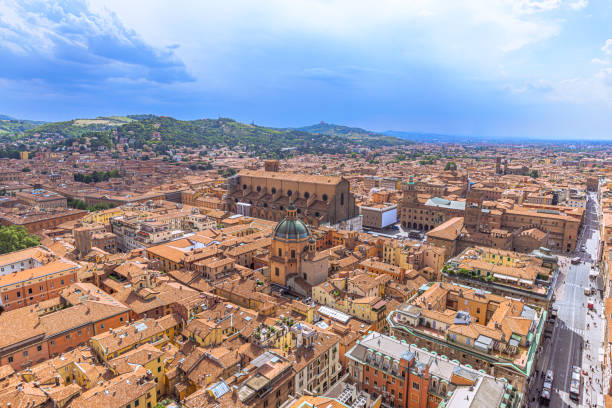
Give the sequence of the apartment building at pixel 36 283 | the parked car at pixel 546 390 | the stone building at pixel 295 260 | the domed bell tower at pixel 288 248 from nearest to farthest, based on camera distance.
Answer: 1. the parked car at pixel 546 390
2. the apartment building at pixel 36 283
3. the stone building at pixel 295 260
4. the domed bell tower at pixel 288 248

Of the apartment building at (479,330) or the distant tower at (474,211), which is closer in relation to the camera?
the apartment building at (479,330)

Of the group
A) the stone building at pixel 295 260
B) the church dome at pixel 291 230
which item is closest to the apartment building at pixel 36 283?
the stone building at pixel 295 260

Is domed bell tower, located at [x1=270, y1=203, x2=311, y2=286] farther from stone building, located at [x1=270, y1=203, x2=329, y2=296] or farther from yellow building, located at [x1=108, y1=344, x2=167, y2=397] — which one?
yellow building, located at [x1=108, y1=344, x2=167, y2=397]

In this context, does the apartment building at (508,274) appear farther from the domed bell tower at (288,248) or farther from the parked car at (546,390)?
the domed bell tower at (288,248)

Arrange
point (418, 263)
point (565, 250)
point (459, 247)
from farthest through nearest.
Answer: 1. point (565, 250)
2. point (459, 247)
3. point (418, 263)

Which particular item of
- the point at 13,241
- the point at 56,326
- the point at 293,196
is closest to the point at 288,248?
the point at 56,326

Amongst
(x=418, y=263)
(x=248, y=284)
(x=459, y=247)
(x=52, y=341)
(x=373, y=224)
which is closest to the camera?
(x=52, y=341)

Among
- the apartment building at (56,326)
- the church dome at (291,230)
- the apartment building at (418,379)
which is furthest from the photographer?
the church dome at (291,230)

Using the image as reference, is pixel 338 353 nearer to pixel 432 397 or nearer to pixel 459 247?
pixel 432 397

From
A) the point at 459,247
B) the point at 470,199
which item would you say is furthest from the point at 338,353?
the point at 470,199
